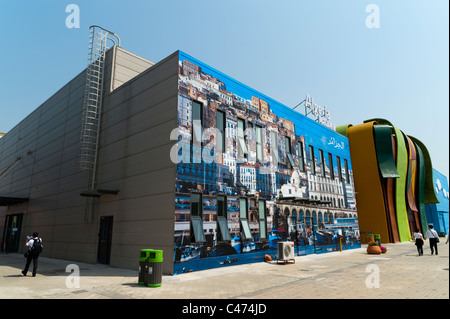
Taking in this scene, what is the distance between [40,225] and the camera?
24.6 m

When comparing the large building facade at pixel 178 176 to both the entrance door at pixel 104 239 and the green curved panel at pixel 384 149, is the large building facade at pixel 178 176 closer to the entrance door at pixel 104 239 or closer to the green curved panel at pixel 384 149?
the entrance door at pixel 104 239

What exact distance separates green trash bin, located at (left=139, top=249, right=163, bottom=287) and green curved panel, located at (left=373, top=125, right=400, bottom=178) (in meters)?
32.4

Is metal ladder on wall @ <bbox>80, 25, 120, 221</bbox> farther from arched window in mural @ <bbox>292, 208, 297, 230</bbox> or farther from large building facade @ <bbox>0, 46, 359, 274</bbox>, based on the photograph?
arched window in mural @ <bbox>292, 208, 297, 230</bbox>

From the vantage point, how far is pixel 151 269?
33.6ft

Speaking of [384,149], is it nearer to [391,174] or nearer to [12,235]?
[391,174]

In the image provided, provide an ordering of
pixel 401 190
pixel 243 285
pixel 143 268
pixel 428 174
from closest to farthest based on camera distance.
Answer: pixel 143 268 → pixel 243 285 → pixel 401 190 → pixel 428 174

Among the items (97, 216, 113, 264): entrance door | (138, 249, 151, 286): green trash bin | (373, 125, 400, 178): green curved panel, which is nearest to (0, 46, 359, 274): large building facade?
(97, 216, 113, 264): entrance door

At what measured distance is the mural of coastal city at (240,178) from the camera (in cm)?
1461

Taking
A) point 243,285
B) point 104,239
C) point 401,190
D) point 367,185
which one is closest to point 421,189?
point 401,190

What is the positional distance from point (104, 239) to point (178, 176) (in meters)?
7.32

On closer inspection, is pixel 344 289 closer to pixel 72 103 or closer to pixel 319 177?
pixel 319 177

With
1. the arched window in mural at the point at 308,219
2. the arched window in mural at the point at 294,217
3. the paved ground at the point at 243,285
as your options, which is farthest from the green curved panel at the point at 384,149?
the paved ground at the point at 243,285

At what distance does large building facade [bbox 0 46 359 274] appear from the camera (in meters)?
14.6
